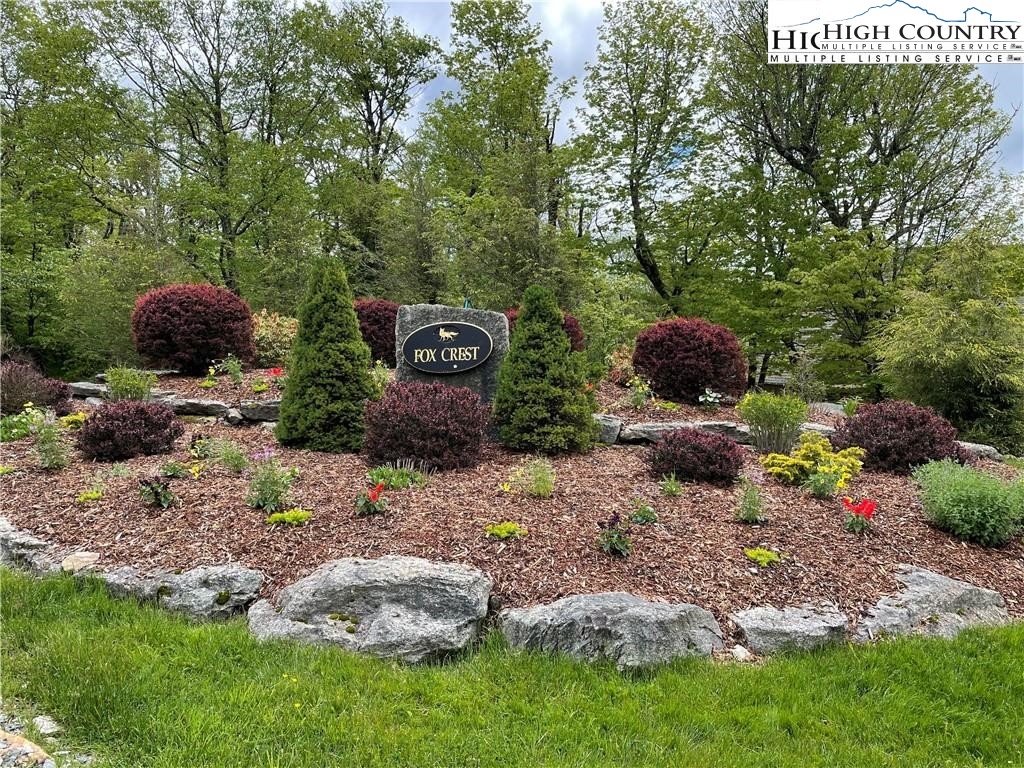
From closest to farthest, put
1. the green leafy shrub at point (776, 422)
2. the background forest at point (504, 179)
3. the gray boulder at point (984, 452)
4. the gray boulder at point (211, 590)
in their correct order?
the gray boulder at point (211, 590)
the green leafy shrub at point (776, 422)
the gray boulder at point (984, 452)
the background forest at point (504, 179)

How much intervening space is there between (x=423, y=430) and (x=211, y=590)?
234cm

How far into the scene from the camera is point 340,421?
6.16 m

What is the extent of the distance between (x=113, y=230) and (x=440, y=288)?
1113 centimetres

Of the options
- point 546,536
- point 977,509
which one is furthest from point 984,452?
point 546,536

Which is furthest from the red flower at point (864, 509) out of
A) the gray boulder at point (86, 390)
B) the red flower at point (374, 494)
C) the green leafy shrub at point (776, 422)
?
the gray boulder at point (86, 390)

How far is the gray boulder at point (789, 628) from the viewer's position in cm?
324

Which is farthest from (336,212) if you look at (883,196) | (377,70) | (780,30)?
(883,196)

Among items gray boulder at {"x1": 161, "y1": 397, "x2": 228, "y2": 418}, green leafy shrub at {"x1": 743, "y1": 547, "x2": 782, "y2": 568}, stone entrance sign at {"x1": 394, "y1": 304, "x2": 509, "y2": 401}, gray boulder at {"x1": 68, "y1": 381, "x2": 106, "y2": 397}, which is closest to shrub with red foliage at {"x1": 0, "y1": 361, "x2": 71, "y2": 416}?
gray boulder at {"x1": 68, "y1": 381, "x2": 106, "y2": 397}

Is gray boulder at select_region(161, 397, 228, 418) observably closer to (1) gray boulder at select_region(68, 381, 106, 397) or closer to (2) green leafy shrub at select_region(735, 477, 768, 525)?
(1) gray boulder at select_region(68, 381, 106, 397)

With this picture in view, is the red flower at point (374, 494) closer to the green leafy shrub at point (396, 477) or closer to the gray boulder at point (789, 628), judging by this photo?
the green leafy shrub at point (396, 477)

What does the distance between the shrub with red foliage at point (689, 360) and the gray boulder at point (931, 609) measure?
4.66m

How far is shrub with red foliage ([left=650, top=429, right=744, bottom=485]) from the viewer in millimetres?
5301

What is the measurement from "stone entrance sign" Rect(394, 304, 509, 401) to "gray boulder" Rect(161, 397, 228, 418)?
2730mm

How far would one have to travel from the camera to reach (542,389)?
237 inches
